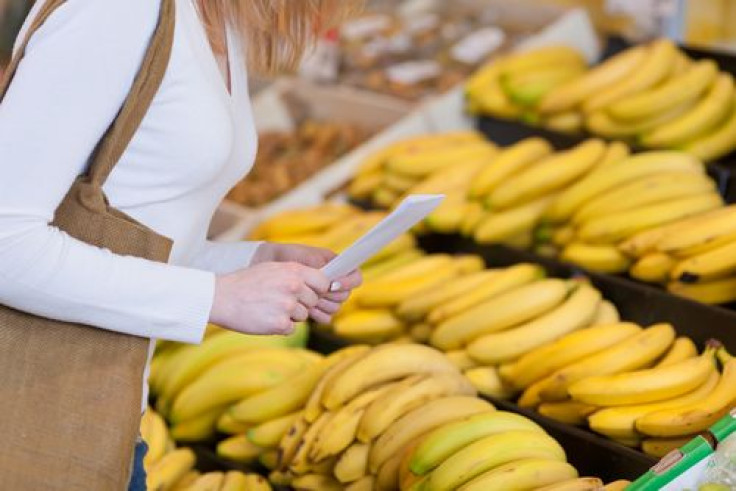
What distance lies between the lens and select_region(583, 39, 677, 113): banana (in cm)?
286

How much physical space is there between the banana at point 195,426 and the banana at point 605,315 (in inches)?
29.1

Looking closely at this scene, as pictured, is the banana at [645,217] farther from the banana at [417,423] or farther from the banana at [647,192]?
the banana at [417,423]

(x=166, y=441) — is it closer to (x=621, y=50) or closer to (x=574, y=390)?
(x=574, y=390)

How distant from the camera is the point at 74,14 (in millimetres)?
1199

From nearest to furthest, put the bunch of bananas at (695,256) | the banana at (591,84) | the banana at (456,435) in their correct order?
1. the banana at (456,435)
2. the bunch of bananas at (695,256)
3. the banana at (591,84)

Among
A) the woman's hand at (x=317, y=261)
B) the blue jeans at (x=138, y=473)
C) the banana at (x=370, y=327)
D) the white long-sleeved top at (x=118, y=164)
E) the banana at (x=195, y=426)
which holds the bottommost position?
the banana at (x=195, y=426)

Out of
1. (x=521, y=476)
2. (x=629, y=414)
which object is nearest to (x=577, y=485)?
(x=521, y=476)

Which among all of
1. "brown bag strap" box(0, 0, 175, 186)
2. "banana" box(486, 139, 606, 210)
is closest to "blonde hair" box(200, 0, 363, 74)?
"brown bag strap" box(0, 0, 175, 186)

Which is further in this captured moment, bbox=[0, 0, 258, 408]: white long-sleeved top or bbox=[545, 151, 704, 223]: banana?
bbox=[545, 151, 704, 223]: banana

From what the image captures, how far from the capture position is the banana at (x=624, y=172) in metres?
2.54

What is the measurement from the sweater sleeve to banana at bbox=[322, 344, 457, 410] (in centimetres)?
73

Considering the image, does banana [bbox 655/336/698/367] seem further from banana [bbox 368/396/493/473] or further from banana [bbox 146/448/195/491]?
banana [bbox 146/448/195/491]

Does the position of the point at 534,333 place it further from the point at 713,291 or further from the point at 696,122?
the point at 696,122

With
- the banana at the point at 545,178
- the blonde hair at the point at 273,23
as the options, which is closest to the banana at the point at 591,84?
the banana at the point at 545,178
